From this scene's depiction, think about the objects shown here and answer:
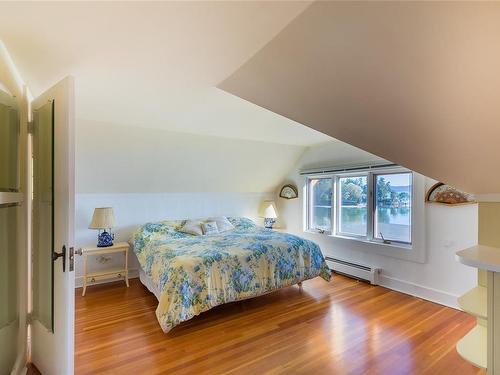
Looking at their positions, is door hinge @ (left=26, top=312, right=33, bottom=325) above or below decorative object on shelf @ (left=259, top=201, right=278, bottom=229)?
below

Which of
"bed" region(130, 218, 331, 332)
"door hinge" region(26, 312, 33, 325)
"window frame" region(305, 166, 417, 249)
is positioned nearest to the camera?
"door hinge" region(26, 312, 33, 325)

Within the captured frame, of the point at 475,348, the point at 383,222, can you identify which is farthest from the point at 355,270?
the point at 475,348

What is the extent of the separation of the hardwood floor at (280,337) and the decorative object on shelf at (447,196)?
121 cm

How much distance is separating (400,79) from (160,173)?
11.8ft

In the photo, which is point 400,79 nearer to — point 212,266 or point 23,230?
point 212,266

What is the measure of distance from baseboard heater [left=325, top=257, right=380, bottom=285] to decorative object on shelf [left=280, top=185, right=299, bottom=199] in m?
1.40

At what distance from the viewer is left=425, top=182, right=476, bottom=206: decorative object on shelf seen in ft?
9.66

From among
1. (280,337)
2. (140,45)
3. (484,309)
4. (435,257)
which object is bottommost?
(280,337)

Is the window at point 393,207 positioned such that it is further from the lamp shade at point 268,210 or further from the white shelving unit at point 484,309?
the white shelving unit at point 484,309

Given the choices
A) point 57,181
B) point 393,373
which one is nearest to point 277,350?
point 393,373

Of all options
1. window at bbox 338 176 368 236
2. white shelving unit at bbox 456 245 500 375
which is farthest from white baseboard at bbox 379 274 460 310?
white shelving unit at bbox 456 245 500 375

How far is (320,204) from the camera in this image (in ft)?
16.1

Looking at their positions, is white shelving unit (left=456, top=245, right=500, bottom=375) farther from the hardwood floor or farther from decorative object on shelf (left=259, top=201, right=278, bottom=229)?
decorative object on shelf (left=259, top=201, right=278, bottom=229)

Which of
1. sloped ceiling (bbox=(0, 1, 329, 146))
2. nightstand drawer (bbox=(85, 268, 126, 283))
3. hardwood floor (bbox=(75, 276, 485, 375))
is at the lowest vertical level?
hardwood floor (bbox=(75, 276, 485, 375))
